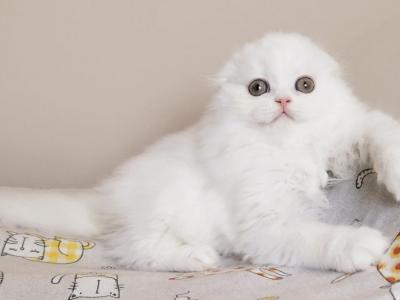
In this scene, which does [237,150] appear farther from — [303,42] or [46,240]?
[46,240]

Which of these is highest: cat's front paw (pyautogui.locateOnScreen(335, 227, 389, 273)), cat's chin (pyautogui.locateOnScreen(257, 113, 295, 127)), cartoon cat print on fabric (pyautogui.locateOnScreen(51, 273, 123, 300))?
cat's chin (pyautogui.locateOnScreen(257, 113, 295, 127))

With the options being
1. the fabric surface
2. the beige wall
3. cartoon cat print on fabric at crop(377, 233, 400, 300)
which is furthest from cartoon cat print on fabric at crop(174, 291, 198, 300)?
the beige wall

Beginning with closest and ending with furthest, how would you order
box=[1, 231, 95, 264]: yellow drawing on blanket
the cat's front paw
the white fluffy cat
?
1. the cat's front paw
2. the white fluffy cat
3. box=[1, 231, 95, 264]: yellow drawing on blanket

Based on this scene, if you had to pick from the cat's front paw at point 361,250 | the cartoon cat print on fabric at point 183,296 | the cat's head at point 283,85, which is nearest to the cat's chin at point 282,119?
the cat's head at point 283,85

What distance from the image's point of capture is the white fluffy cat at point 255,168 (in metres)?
1.10

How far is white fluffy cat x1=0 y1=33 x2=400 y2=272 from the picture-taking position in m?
1.10

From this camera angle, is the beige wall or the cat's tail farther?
the beige wall

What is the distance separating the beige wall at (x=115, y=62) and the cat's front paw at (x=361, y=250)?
955 millimetres

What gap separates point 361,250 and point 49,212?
86 cm

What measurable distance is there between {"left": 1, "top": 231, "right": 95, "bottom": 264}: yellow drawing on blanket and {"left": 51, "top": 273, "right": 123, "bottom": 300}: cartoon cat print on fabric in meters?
0.21

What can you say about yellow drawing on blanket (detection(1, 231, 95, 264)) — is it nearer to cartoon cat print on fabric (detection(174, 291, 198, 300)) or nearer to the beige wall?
cartoon cat print on fabric (detection(174, 291, 198, 300))

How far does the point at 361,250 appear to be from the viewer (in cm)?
88

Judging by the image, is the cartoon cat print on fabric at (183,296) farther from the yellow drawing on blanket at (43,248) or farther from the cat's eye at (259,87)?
the cat's eye at (259,87)

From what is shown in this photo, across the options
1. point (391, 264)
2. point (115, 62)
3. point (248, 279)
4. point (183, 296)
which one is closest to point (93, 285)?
point (183, 296)
